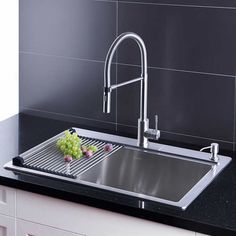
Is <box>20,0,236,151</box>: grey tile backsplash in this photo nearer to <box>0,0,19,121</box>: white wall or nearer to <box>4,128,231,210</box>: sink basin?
Answer: <box>0,0,19,121</box>: white wall

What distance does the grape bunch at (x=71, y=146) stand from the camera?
9.10 feet

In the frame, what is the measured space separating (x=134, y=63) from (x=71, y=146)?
0.45 meters

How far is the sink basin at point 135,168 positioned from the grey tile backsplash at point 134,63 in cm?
16

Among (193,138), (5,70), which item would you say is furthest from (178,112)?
(5,70)

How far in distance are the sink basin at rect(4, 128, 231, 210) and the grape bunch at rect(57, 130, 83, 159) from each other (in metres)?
0.03

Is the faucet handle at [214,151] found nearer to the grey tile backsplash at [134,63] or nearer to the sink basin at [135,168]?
the sink basin at [135,168]

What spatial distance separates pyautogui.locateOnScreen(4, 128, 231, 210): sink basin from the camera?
2.62 meters

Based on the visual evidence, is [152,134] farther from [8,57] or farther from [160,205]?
[8,57]

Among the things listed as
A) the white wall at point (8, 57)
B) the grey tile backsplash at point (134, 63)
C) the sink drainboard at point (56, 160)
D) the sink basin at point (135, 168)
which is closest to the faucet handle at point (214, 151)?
the sink basin at point (135, 168)

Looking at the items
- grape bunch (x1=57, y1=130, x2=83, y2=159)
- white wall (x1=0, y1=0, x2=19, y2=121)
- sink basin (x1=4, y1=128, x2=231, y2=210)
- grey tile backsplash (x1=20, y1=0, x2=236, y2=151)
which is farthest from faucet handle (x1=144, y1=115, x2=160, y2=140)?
white wall (x1=0, y1=0, x2=19, y2=121)

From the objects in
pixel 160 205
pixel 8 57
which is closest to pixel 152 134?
pixel 160 205

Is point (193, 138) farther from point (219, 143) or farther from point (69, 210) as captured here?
point (69, 210)

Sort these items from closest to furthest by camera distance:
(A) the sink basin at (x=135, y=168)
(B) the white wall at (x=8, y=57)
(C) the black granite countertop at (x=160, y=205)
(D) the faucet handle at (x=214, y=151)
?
1. (C) the black granite countertop at (x=160, y=205)
2. (A) the sink basin at (x=135, y=168)
3. (D) the faucet handle at (x=214, y=151)
4. (B) the white wall at (x=8, y=57)

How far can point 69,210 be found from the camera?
2502 mm
